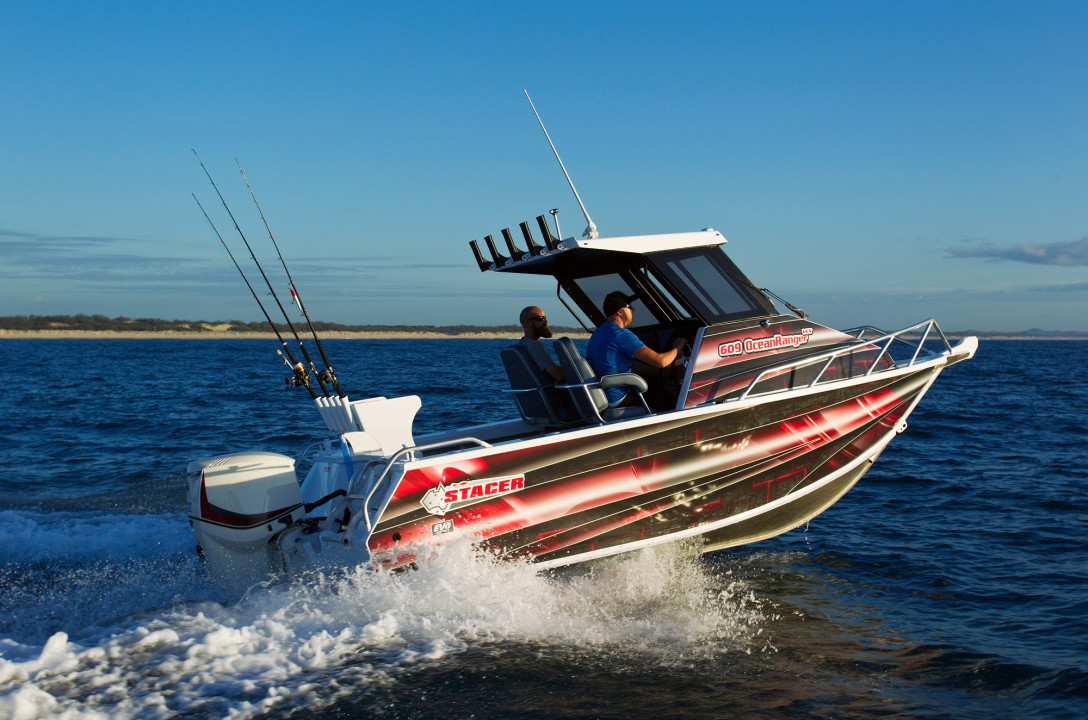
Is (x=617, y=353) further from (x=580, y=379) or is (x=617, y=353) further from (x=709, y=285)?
(x=709, y=285)

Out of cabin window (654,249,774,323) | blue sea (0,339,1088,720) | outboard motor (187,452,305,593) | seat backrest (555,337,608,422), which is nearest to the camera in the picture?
blue sea (0,339,1088,720)

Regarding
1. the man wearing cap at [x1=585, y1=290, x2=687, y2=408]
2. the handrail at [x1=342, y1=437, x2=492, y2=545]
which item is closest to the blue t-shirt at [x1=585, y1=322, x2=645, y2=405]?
the man wearing cap at [x1=585, y1=290, x2=687, y2=408]

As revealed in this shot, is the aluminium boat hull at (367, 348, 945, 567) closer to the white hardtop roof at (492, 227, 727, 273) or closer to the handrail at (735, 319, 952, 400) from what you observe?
the handrail at (735, 319, 952, 400)

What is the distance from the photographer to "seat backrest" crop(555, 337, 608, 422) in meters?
5.52

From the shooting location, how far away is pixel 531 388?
5980 millimetres

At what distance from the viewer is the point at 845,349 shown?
234 inches

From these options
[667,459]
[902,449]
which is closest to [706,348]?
[667,459]

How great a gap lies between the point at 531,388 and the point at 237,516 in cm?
229

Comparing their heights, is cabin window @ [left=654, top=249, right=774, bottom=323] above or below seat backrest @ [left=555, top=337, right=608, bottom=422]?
above

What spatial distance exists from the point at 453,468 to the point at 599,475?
1042 millimetres

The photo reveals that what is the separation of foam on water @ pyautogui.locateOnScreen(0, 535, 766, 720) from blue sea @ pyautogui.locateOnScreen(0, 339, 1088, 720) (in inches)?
0.6

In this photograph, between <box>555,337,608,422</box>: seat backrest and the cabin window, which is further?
the cabin window

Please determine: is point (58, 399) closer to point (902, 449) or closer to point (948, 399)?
point (902, 449)

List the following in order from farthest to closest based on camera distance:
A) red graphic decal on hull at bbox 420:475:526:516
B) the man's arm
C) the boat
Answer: the man's arm, the boat, red graphic decal on hull at bbox 420:475:526:516
